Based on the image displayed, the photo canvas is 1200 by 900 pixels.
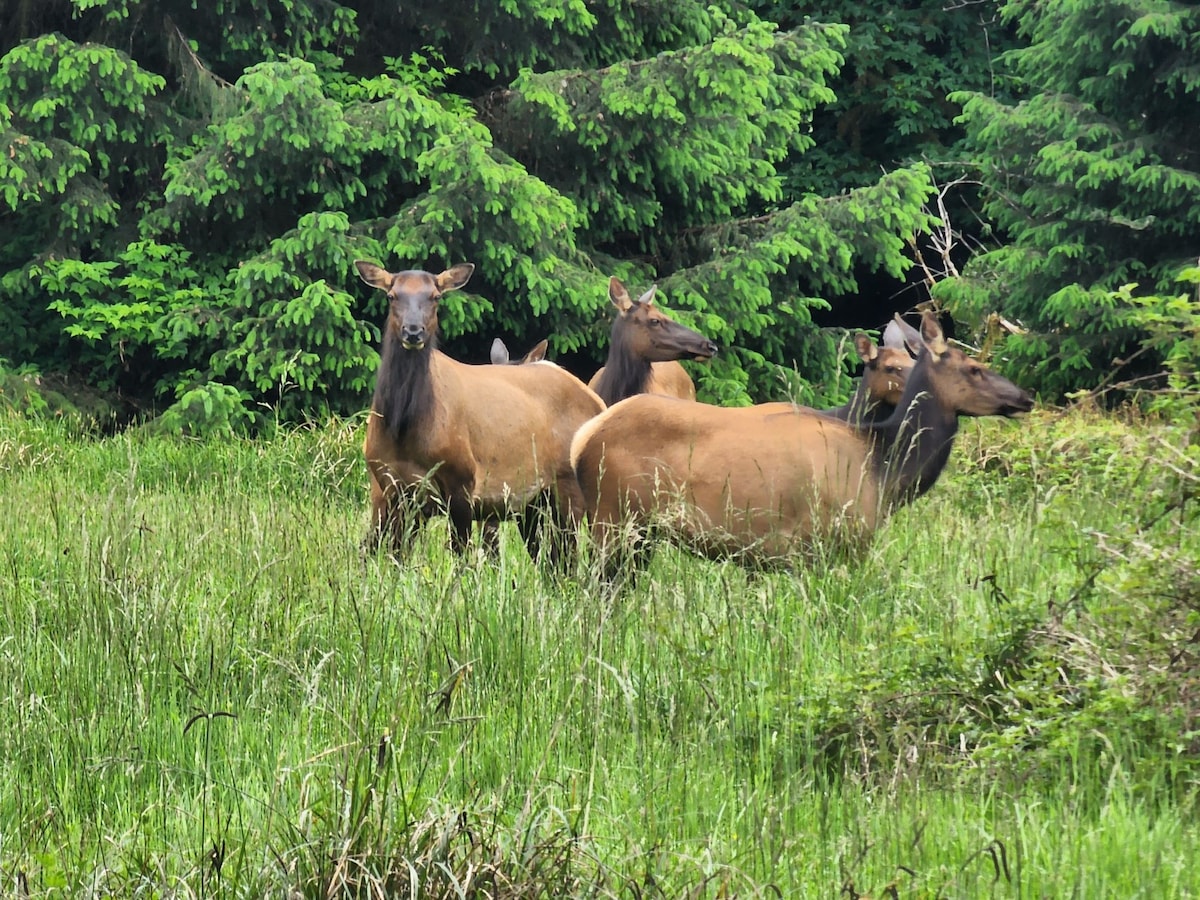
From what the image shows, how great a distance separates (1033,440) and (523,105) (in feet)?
17.7

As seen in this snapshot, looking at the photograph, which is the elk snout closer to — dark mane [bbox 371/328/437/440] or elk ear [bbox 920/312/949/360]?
dark mane [bbox 371/328/437/440]

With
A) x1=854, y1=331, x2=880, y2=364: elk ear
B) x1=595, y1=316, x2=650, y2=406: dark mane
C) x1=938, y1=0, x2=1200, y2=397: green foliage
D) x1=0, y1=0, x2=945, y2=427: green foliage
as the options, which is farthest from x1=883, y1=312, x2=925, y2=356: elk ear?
A: x1=938, y1=0, x2=1200, y2=397: green foliage

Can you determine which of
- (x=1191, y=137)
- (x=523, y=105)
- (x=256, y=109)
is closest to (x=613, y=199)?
(x=523, y=105)

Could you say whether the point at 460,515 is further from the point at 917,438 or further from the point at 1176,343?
the point at 1176,343

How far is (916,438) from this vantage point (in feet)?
23.7

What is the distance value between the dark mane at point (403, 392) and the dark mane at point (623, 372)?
2.91m

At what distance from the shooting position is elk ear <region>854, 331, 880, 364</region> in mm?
8752

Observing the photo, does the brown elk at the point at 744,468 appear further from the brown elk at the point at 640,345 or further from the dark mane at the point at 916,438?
the brown elk at the point at 640,345

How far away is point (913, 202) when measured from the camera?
13836 millimetres

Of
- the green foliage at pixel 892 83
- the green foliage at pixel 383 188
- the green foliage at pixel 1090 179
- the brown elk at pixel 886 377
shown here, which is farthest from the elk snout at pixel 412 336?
the green foliage at pixel 892 83

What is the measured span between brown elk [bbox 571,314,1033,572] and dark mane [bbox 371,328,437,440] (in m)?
1.11

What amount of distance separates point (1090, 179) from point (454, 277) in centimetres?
835

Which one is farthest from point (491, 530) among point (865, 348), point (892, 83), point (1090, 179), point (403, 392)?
point (892, 83)

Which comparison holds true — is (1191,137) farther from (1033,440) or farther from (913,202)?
(1033,440)
